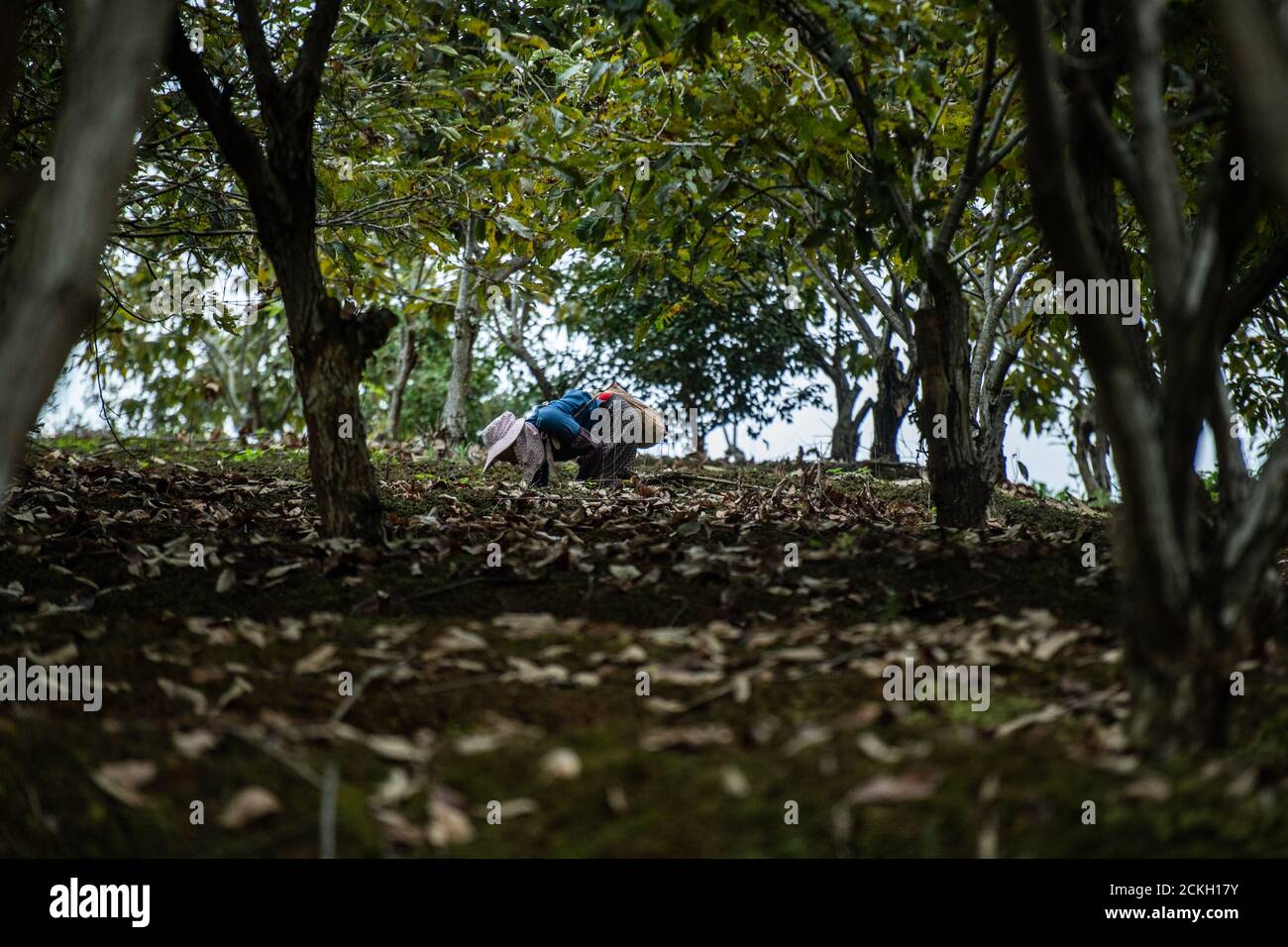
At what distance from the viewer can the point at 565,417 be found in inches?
309

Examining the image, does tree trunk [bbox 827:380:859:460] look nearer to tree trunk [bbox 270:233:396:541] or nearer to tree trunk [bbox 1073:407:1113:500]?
tree trunk [bbox 1073:407:1113:500]

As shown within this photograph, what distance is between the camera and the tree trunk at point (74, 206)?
240 cm

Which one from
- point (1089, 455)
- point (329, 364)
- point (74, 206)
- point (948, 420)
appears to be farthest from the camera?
point (1089, 455)

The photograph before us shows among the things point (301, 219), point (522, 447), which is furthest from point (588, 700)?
point (522, 447)

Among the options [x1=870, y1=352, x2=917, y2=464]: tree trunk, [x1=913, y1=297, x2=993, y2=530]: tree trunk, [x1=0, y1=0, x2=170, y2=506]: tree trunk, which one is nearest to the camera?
[x1=0, y1=0, x2=170, y2=506]: tree trunk

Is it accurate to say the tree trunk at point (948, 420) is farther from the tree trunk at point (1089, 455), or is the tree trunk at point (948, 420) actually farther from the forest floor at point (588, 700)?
the tree trunk at point (1089, 455)

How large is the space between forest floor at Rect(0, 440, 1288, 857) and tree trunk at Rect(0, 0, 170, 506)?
87 centimetres

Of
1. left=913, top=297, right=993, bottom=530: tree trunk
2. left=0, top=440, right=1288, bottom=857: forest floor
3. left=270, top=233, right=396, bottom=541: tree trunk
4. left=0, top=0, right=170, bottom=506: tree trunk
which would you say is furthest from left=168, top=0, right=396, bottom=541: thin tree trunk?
left=913, top=297, right=993, bottom=530: tree trunk

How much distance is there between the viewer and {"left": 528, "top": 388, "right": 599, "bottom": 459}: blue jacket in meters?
7.77

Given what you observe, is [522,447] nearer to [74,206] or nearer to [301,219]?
[301,219]

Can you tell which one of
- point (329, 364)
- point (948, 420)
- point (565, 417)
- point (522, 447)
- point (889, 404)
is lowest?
point (948, 420)

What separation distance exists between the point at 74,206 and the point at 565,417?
543cm

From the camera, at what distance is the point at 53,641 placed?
11.2 feet
